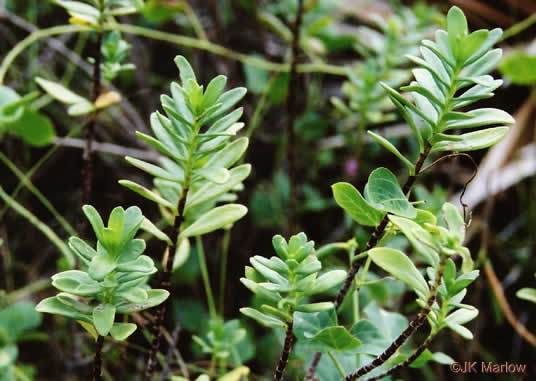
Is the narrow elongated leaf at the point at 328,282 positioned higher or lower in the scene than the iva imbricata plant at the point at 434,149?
lower

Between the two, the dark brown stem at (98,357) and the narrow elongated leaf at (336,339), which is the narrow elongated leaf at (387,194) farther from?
the dark brown stem at (98,357)

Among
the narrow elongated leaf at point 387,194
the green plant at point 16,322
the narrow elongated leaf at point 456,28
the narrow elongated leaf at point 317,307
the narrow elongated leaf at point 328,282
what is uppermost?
the narrow elongated leaf at point 456,28

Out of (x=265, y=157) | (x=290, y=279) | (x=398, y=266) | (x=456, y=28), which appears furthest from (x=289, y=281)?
(x=265, y=157)

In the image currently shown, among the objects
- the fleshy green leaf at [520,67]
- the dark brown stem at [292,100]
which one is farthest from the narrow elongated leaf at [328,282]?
the fleshy green leaf at [520,67]

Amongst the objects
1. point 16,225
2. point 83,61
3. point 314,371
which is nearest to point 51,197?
point 16,225

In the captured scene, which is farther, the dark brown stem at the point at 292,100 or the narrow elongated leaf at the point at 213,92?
the dark brown stem at the point at 292,100

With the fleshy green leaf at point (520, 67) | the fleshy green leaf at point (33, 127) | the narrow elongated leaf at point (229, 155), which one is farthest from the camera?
the fleshy green leaf at point (520, 67)

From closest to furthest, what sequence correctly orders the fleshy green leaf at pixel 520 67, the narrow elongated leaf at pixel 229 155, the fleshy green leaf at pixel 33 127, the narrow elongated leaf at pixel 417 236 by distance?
the narrow elongated leaf at pixel 417 236
the narrow elongated leaf at pixel 229 155
the fleshy green leaf at pixel 33 127
the fleshy green leaf at pixel 520 67
